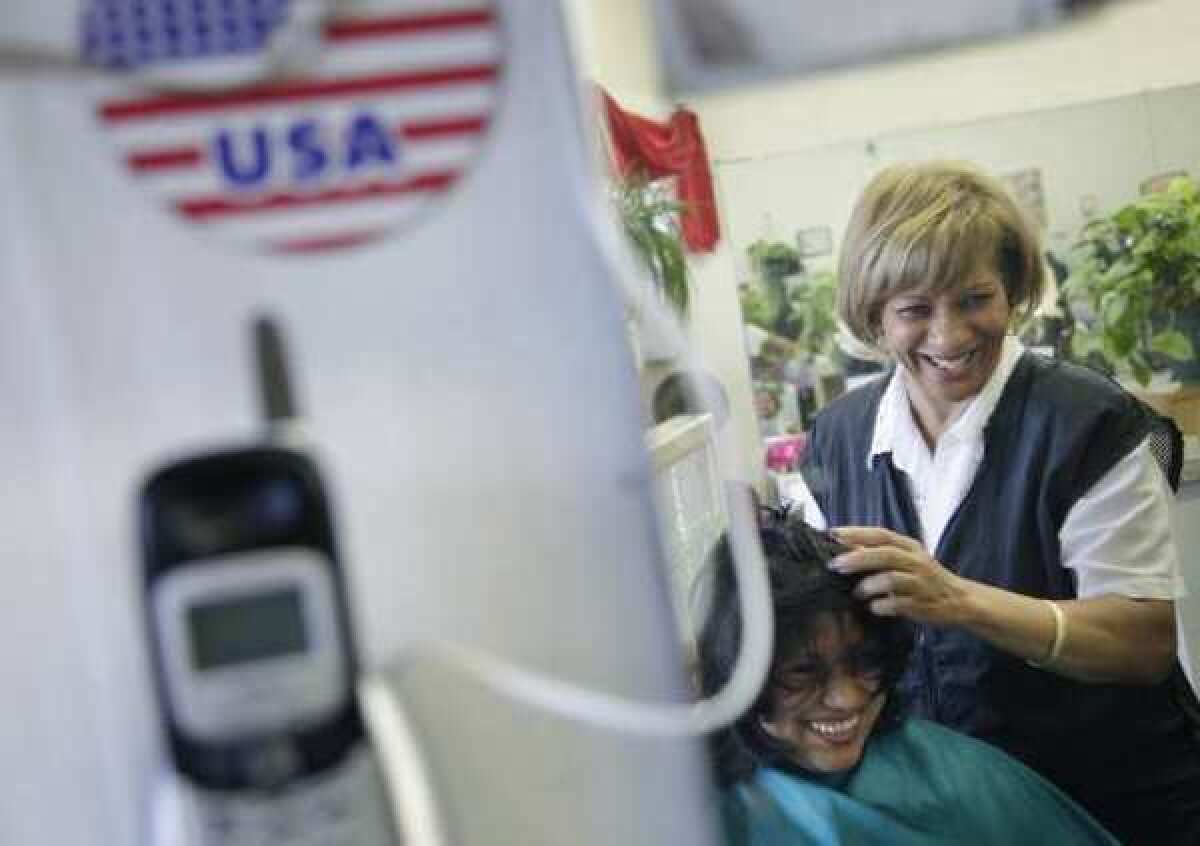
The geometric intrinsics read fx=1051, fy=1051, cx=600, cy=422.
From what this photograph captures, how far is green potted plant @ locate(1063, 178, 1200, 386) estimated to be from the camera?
0.87 m

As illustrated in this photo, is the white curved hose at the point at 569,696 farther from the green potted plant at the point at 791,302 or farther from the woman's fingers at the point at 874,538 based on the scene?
the green potted plant at the point at 791,302

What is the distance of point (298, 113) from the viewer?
1.57ft

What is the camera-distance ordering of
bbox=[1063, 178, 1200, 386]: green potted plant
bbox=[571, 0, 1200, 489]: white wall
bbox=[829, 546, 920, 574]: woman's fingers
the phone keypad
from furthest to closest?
bbox=[1063, 178, 1200, 386]: green potted plant < bbox=[829, 546, 920, 574]: woman's fingers < bbox=[571, 0, 1200, 489]: white wall < the phone keypad

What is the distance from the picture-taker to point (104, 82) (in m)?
0.47

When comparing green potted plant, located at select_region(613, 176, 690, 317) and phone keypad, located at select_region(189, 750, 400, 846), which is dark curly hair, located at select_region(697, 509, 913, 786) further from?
phone keypad, located at select_region(189, 750, 400, 846)

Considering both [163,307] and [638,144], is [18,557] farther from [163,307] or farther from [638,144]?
[638,144]

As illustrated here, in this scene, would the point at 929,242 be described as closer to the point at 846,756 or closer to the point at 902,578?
the point at 902,578

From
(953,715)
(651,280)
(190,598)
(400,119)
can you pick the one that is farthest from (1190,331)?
(190,598)

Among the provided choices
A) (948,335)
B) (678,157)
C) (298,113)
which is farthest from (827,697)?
(298,113)

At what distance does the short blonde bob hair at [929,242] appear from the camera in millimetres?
744

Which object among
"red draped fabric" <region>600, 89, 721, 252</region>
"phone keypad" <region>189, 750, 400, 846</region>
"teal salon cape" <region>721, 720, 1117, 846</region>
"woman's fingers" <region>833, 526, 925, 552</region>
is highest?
"red draped fabric" <region>600, 89, 721, 252</region>

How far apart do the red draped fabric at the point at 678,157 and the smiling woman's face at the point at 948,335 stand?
15 cm

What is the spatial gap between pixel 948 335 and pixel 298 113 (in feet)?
1.56

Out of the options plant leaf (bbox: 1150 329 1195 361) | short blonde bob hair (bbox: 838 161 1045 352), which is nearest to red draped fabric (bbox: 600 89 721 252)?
short blonde bob hair (bbox: 838 161 1045 352)
